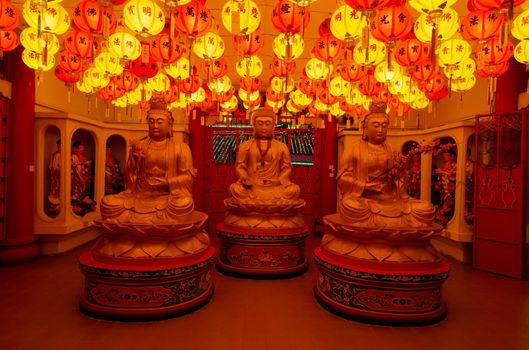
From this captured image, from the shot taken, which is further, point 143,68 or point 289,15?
point 143,68

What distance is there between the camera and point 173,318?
3729 mm

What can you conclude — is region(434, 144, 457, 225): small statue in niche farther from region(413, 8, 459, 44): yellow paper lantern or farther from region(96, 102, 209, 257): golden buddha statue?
region(96, 102, 209, 257): golden buddha statue

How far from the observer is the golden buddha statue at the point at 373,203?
382cm

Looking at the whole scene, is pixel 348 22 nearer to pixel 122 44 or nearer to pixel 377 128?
pixel 377 128

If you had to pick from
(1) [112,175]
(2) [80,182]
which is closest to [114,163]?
(1) [112,175]

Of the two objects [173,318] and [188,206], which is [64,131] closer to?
[188,206]

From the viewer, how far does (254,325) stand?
3.63 m

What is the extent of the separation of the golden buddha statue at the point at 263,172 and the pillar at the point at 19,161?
316cm

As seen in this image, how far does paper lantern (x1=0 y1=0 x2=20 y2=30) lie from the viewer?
3.96 metres

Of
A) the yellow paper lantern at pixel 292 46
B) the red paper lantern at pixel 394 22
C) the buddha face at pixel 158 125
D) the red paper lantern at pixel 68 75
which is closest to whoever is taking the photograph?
the red paper lantern at pixel 394 22

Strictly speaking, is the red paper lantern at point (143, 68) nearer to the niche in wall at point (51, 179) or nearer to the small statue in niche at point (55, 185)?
the niche in wall at point (51, 179)

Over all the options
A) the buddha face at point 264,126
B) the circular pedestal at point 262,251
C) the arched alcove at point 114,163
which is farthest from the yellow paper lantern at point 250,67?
the arched alcove at point 114,163

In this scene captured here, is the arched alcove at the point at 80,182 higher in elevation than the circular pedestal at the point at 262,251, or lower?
higher

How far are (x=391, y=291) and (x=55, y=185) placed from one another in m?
5.89
